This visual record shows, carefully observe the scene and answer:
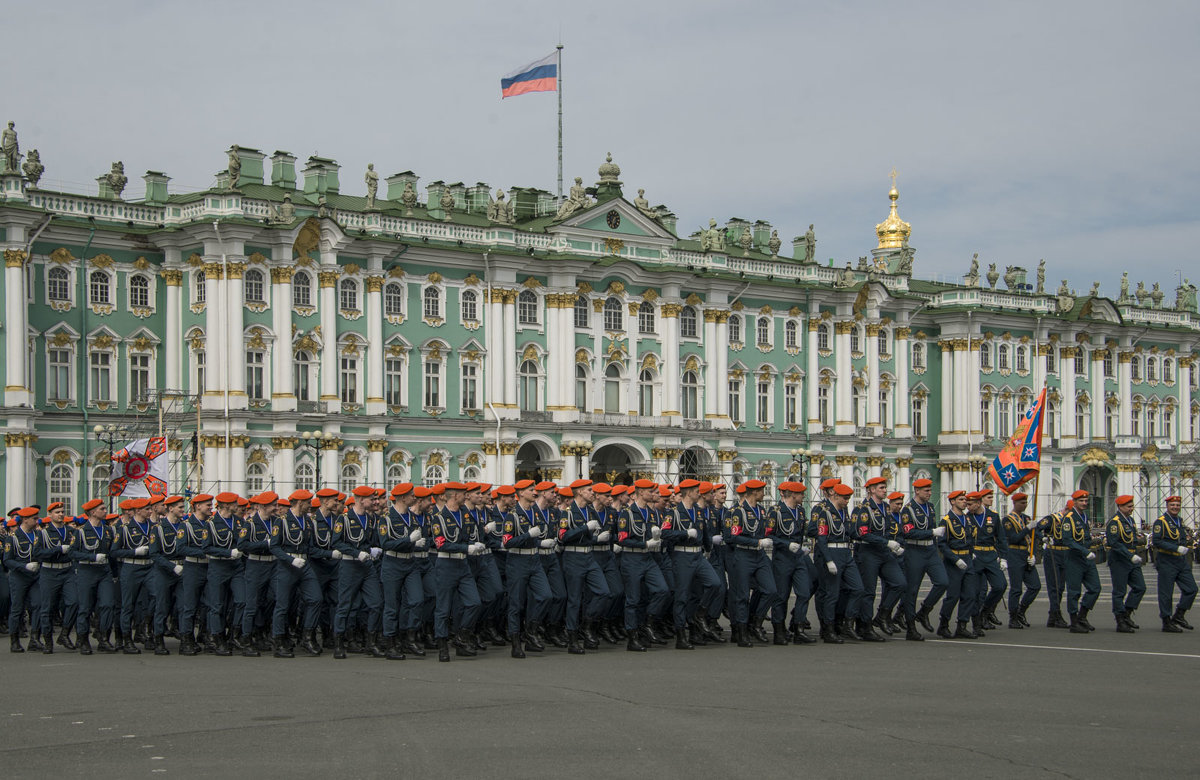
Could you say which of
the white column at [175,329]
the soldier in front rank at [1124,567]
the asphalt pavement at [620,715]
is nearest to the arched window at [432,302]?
the white column at [175,329]

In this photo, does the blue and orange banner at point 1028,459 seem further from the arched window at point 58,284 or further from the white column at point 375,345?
the arched window at point 58,284

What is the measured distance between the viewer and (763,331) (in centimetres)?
5906

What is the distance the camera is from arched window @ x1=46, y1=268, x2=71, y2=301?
44.7m

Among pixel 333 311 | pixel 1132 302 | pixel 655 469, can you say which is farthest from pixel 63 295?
pixel 1132 302

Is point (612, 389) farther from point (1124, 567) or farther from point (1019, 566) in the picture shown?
point (1124, 567)

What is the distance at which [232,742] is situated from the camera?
37.4 feet

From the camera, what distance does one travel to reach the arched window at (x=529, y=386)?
52594 millimetres

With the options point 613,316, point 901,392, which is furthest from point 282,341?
point 901,392

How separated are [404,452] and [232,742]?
126ft

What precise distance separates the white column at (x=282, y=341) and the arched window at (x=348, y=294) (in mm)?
2271

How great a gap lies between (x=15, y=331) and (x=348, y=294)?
10175 millimetres

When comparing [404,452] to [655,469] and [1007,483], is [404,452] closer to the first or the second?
[655,469]

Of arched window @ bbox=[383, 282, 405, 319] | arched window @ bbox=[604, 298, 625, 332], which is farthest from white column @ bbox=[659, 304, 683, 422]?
arched window @ bbox=[383, 282, 405, 319]

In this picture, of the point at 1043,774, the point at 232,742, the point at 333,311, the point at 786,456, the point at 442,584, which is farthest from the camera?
the point at 786,456
